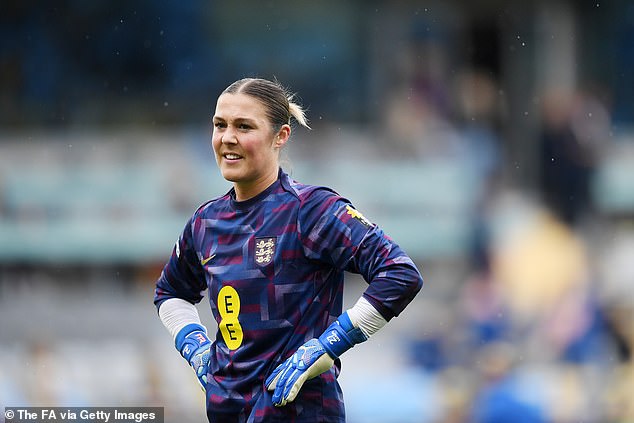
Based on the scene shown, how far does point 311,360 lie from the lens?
188 inches

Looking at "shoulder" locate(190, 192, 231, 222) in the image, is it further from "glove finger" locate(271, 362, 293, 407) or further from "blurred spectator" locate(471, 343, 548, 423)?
"blurred spectator" locate(471, 343, 548, 423)

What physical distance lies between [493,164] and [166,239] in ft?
12.1

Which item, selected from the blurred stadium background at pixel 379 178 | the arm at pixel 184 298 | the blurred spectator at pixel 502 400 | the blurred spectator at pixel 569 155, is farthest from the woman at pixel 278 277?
the blurred spectator at pixel 569 155

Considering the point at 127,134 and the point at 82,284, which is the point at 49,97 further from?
the point at 82,284

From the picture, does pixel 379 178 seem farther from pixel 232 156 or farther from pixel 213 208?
pixel 232 156

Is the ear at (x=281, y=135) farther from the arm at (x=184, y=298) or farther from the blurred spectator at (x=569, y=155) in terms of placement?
the blurred spectator at (x=569, y=155)

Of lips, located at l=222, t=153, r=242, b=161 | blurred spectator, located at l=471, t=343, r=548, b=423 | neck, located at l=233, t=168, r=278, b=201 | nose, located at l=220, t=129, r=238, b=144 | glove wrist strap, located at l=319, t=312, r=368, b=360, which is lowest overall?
blurred spectator, located at l=471, t=343, r=548, b=423

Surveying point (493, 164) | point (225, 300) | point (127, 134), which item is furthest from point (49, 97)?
point (225, 300)

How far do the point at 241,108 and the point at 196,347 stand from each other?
0.93 meters

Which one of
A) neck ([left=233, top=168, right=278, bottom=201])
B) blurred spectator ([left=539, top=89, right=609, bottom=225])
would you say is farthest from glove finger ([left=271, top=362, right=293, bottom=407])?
blurred spectator ([left=539, top=89, right=609, bottom=225])

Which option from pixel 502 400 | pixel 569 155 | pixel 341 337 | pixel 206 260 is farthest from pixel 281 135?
pixel 569 155

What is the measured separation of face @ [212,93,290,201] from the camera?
5.02 meters

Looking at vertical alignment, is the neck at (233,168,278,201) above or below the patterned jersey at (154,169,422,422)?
above

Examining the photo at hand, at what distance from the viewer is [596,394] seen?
11461mm
